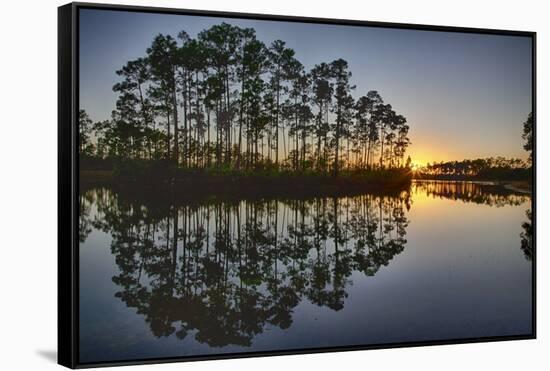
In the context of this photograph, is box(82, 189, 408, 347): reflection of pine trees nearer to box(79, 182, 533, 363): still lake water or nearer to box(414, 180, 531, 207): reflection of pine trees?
box(79, 182, 533, 363): still lake water

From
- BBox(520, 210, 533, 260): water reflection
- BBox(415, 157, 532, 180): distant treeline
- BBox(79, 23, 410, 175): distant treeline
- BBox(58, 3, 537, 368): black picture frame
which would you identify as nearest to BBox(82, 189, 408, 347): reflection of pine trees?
BBox(58, 3, 537, 368): black picture frame

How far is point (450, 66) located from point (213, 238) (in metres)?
2.42

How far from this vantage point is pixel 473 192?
8594mm

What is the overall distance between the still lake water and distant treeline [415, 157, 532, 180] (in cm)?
10

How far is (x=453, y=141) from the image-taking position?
848cm

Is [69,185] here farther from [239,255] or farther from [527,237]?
[527,237]

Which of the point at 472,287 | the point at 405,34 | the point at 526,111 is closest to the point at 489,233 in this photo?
the point at 472,287

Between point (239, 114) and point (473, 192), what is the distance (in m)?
2.16

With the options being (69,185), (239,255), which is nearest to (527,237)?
(239,255)

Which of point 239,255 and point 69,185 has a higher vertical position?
point 69,185

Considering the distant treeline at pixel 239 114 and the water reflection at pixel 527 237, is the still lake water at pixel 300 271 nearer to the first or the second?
the water reflection at pixel 527 237

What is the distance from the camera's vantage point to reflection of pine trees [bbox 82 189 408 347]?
292 inches

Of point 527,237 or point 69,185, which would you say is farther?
point 527,237

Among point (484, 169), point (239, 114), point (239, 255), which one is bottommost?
point (239, 255)
